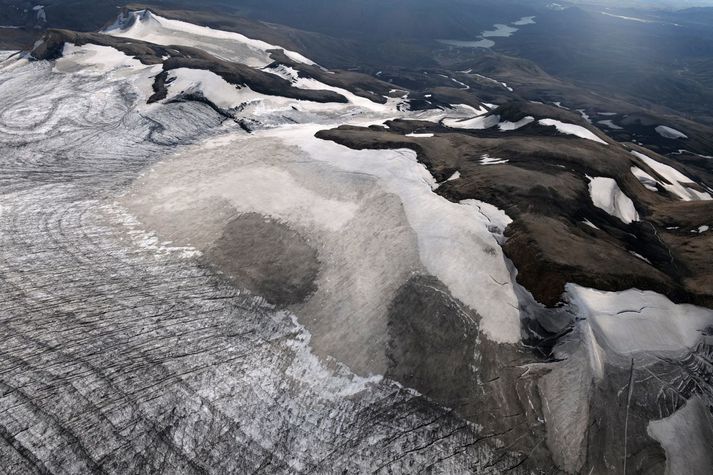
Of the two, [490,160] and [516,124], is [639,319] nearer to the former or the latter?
[490,160]

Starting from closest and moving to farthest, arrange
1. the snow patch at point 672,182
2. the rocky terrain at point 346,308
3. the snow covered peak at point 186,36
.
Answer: the rocky terrain at point 346,308, the snow patch at point 672,182, the snow covered peak at point 186,36

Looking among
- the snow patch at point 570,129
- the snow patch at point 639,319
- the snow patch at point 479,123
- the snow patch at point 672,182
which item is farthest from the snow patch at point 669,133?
the snow patch at point 639,319

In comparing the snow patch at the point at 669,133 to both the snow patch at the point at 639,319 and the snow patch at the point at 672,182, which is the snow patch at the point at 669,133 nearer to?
the snow patch at the point at 672,182

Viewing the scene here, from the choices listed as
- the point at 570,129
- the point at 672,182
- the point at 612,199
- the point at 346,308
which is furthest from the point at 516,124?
the point at 346,308

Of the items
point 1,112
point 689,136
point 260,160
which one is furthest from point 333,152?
point 689,136

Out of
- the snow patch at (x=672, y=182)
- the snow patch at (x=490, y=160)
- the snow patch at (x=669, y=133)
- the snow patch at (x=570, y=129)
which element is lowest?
the snow patch at (x=669, y=133)

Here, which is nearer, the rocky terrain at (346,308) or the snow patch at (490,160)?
the rocky terrain at (346,308)

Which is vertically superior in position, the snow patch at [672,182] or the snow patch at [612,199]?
the snow patch at [612,199]

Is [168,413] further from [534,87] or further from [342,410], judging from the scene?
[534,87]
